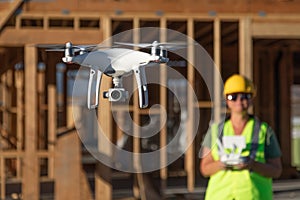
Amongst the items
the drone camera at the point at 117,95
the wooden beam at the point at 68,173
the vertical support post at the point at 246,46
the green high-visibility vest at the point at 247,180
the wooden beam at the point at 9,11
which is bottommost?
the wooden beam at the point at 68,173

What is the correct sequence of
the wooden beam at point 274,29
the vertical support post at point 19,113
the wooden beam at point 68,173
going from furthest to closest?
the vertical support post at point 19,113
the wooden beam at point 274,29
the wooden beam at point 68,173

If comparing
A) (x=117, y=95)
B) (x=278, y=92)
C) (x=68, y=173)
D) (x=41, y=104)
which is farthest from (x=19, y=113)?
(x=117, y=95)

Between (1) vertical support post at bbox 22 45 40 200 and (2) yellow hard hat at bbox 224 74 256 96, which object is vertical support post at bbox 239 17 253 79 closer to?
(1) vertical support post at bbox 22 45 40 200

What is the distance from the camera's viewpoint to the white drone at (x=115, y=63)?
4.13ft

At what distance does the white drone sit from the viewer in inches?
49.6

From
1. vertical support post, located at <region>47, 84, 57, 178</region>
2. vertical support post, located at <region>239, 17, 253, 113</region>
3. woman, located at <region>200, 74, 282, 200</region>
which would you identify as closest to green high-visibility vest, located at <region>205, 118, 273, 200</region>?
woman, located at <region>200, 74, 282, 200</region>

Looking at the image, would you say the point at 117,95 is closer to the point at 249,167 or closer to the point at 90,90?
the point at 90,90

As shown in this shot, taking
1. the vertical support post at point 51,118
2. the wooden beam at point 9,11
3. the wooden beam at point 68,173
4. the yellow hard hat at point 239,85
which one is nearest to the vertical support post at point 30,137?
the wooden beam at point 9,11

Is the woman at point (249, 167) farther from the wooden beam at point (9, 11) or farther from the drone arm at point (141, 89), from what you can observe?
the wooden beam at point (9, 11)

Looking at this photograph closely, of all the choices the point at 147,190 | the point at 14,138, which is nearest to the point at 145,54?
the point at 147,190

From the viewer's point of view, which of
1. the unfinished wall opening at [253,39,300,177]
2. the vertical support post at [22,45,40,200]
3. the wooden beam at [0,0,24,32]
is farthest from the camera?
the unfinished wall opening at [253,39,300,177]

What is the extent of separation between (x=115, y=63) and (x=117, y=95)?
0.22 feet

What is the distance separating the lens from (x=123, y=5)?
9328 mm

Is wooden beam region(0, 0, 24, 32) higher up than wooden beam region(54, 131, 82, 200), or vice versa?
wooden beam region(0, 0, 24, 32)
